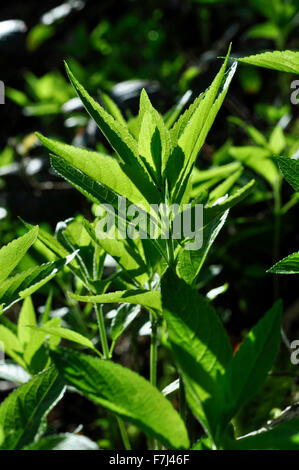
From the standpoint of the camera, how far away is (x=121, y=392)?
0.42 meters

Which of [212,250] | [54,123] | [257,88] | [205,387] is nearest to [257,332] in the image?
[205,387]

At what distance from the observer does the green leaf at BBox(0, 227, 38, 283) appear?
19.0 inches

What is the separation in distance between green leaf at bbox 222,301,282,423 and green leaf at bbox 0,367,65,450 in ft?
0.54

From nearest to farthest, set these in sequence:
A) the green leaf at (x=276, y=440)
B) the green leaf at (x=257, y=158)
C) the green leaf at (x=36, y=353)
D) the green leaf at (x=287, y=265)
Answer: the green leaf at (x=276, y=440) → the green leaf at (x=287, y=265) → the green leaf at (x=36, y=353) → the green leaf at (x=257, y=158)

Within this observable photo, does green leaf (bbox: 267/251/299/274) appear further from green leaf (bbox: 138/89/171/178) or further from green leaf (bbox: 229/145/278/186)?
green leaf (bbox: 229/145/278/186)

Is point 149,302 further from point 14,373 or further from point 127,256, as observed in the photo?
point 14,373

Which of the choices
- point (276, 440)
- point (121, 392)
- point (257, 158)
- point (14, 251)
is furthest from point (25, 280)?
point (257, 158)

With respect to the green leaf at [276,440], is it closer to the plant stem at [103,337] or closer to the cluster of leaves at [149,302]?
the cluster of leaves at [149,302]

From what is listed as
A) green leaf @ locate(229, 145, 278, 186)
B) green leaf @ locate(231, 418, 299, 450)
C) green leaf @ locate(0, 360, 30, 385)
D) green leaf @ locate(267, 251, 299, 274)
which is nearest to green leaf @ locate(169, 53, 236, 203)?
green leaf @ locate(267, 251, 299, 274)

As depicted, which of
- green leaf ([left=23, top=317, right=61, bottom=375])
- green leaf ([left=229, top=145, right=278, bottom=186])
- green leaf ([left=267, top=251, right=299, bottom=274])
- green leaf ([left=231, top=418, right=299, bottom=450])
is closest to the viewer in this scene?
green leaf ([left=231, top=418, right=299, bottom=450])

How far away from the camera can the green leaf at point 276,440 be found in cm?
39

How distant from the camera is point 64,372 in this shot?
0.41m

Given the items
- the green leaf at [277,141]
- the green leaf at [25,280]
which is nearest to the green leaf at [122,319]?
the green leaf at [25,280]

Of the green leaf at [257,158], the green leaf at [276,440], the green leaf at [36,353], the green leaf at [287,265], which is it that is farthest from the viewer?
the green leaf at [257,158]
